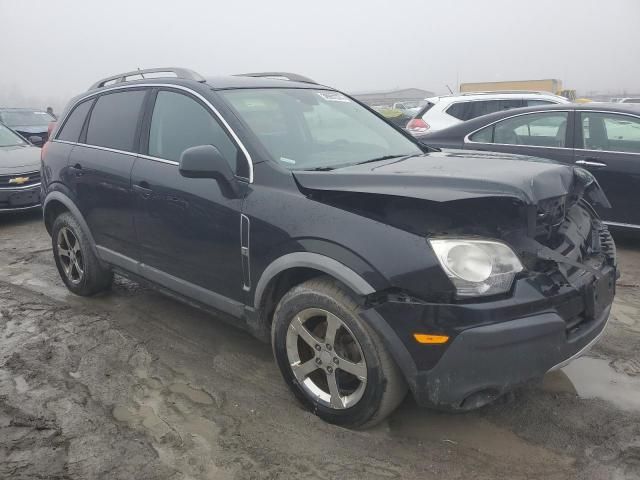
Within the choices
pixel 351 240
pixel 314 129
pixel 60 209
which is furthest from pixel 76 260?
pixel 351 240

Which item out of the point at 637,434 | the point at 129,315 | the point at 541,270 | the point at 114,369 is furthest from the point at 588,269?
the point at 129,315

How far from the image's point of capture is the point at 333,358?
268cm

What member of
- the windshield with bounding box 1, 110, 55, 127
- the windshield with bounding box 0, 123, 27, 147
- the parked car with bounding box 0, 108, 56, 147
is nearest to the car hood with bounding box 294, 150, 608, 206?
the windshield with bounding box 0, 123, 27, 147

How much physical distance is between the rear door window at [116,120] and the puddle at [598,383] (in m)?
3.12

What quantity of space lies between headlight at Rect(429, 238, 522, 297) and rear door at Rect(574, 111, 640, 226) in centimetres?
372

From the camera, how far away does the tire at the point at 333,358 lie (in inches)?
98.3

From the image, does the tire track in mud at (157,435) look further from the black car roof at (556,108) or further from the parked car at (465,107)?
the parked car at (465,107)

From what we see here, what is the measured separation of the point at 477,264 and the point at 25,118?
17.2 meters

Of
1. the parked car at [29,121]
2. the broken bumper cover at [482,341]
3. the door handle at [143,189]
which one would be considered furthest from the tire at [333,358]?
the parked car at [29,121]

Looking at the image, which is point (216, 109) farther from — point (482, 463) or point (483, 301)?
point (482, 463)

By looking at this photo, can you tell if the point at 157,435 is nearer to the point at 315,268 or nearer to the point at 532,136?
the point at 315,268

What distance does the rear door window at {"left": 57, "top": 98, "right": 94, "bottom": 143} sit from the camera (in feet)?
→ 14.9

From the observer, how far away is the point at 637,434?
265cm

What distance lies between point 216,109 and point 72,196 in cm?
180
